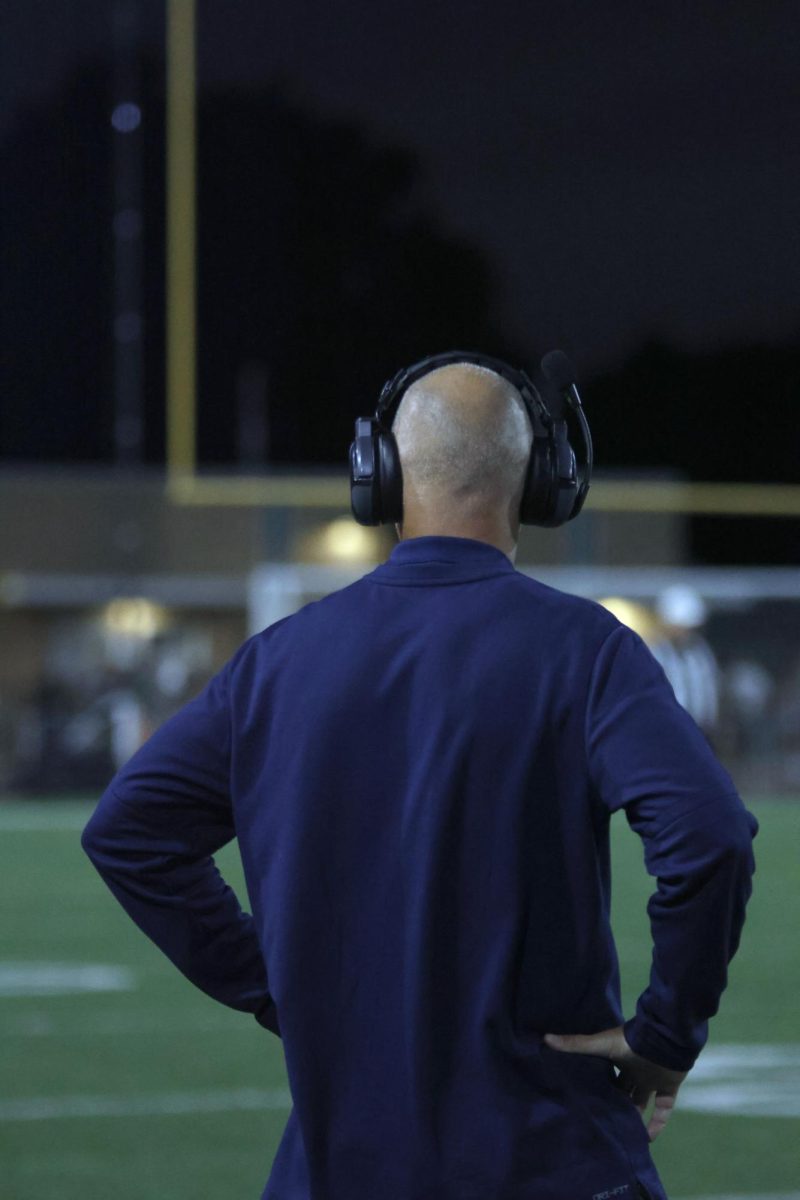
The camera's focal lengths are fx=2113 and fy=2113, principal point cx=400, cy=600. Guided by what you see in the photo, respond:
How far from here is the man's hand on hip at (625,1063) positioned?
1.75m

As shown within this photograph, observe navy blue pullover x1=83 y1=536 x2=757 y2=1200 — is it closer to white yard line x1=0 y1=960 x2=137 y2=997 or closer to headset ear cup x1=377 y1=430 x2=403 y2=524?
headset ear cup x1=377 y1=430 x2=403 y2=524

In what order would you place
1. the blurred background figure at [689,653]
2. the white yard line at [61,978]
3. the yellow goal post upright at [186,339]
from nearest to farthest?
the white yard line at [61,978], the blurred background figure at [689,653], the yellow goal post upright at [186,339]

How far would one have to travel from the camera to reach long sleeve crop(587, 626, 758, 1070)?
1.65m

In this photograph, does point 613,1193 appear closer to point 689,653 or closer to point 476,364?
point 476,364

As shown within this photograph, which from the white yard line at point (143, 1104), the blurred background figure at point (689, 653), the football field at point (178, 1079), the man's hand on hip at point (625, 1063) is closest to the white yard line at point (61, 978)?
the football field at point (178, 1079)

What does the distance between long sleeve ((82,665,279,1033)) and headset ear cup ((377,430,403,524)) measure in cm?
24

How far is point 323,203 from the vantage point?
80.2 feet

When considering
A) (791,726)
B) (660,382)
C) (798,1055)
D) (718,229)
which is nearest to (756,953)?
(798,1055)

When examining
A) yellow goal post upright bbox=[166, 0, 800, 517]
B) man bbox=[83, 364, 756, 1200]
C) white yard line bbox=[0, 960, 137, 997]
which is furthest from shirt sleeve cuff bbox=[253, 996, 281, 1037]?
yellow goal post upright bbox=[166, 0, 800, 517]

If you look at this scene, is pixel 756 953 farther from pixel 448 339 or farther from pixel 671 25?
pixel 448 339

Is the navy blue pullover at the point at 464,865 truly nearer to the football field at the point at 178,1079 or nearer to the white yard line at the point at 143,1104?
the football field at the point at 178,1079

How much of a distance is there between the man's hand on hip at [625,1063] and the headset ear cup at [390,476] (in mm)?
493

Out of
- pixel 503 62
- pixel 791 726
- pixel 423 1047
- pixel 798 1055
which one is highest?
pixel 503 62

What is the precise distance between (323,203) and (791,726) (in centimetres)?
1013
